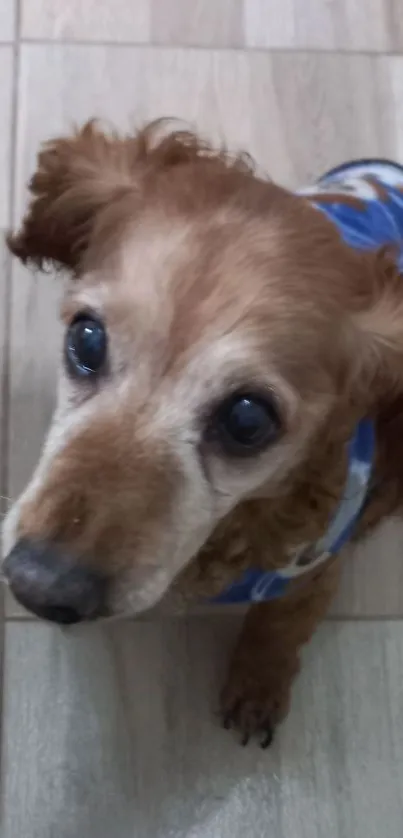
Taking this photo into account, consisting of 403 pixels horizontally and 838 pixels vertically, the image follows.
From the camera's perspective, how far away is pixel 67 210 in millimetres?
918

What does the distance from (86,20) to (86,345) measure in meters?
0.92

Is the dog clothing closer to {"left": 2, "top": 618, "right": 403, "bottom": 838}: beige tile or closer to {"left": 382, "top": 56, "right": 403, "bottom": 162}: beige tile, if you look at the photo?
{"left": 2, "top": 618, "right": 403, "bottom": 838}: beige tile

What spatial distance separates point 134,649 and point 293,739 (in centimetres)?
22

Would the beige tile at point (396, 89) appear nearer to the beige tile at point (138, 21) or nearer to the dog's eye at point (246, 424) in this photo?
the beige tile at point (138, 21)

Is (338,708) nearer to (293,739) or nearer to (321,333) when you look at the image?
(293,739)

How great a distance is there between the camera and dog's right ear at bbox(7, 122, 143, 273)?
0.88 m

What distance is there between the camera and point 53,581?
2.39 feet

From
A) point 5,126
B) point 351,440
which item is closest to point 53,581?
point 351,440

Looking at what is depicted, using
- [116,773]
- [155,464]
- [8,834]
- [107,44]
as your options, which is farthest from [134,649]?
[107,44]

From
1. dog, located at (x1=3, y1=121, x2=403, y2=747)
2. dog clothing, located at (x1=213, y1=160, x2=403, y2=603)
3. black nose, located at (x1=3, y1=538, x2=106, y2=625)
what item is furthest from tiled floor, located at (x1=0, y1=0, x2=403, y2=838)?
black nose, located at (x1=3, y1=538, x2=106, y2=625)

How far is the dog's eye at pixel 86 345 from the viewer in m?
0.79

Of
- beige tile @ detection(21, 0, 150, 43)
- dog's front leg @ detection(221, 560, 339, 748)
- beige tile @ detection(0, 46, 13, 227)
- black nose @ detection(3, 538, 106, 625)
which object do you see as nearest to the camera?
black nose @ detection(3, 538, 106, 625)

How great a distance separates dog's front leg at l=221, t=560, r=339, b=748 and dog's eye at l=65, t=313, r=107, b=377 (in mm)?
446

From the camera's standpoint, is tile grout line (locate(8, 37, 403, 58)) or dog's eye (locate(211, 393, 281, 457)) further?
tile grout line (locate(8, 37, 403, 58))
